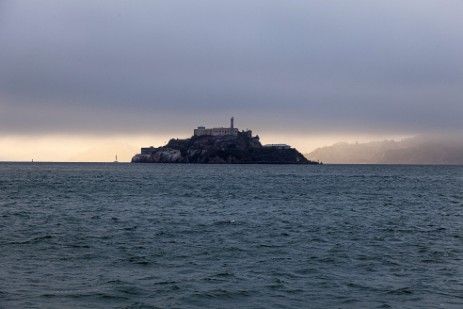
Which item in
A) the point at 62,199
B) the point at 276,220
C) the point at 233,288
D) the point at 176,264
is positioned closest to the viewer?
the point at 233,288

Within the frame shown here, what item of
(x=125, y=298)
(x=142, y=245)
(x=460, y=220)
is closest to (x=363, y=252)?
(x=142, y=245)

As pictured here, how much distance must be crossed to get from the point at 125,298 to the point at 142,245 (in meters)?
11.5

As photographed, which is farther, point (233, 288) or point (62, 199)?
point (62, 199)

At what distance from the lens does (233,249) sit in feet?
97.7

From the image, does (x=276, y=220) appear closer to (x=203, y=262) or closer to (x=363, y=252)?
(x=363, y=252)

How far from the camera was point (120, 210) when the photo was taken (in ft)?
178

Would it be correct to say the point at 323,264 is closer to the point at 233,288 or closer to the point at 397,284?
the point at 397,284

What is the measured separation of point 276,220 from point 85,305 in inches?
1122

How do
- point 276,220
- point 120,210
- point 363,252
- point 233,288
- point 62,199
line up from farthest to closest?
1. point 62,199
2. point 120,210
3. point 276,220
4. point 363,252
5. point 233,288

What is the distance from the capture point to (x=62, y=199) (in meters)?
67.6

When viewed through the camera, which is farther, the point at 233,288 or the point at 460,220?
the point at 460,220

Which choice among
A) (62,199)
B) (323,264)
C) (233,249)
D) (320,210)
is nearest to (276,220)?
(320,210)

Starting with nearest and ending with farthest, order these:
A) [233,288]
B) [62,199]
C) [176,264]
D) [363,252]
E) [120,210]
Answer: [233,288]
[176,264]
[363,252]
[120,210]
[62,199]

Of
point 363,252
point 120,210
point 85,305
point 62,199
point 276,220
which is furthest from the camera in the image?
point 62,199
